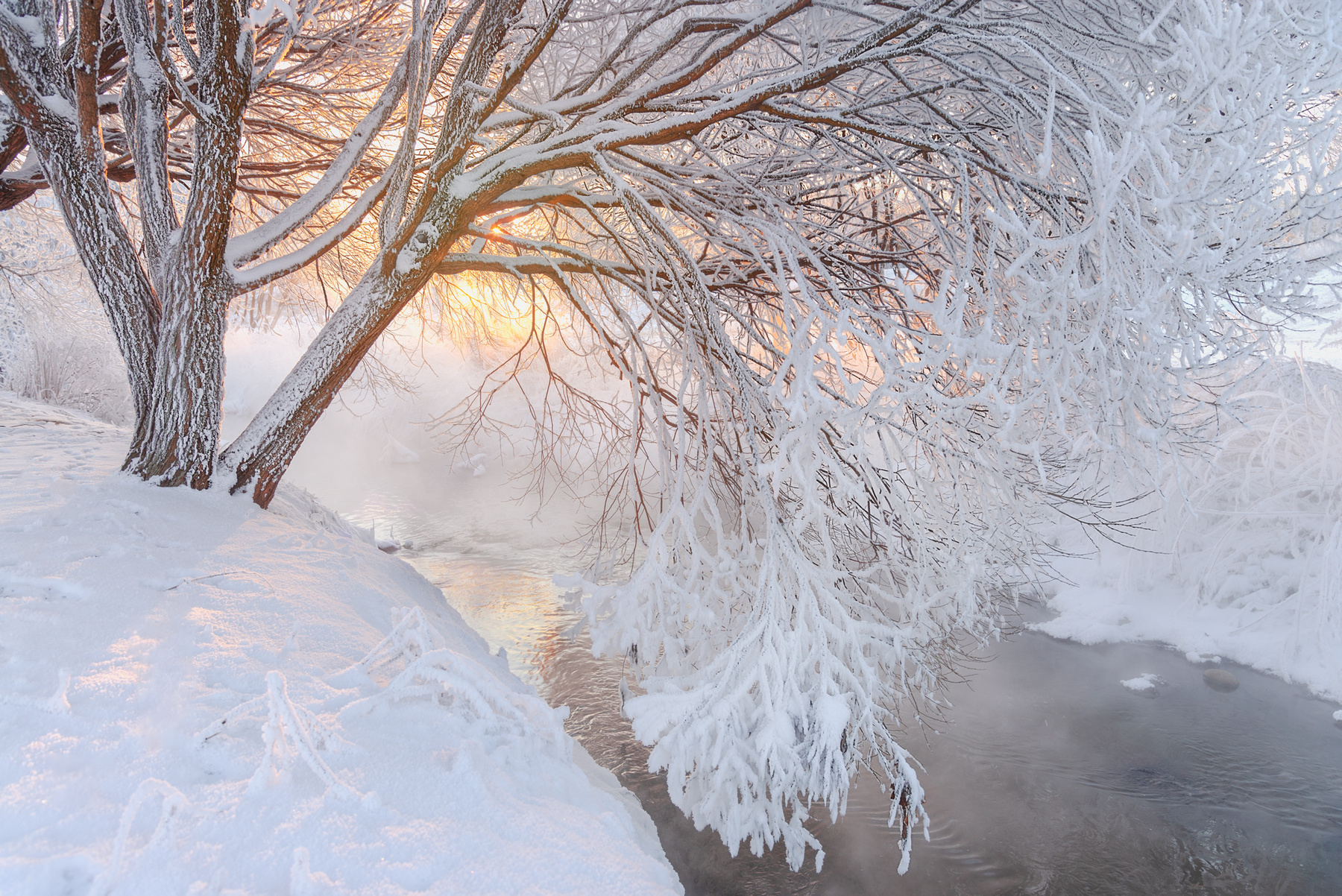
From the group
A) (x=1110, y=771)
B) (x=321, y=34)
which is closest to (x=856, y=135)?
(x=321, y=34)

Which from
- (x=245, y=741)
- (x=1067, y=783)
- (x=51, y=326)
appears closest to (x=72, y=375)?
(x=51, y=326)

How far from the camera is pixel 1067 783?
20.6 feet

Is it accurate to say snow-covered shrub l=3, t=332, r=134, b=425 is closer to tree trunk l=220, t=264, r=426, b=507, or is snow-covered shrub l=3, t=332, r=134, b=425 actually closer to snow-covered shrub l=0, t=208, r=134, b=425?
snow-covered shrub l=0, t=208, r=134, b=425

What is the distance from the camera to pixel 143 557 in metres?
3.43

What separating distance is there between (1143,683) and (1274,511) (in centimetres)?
351

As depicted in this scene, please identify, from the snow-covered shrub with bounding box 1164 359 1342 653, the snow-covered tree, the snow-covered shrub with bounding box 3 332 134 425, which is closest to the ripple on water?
the snow-covered shrub with bounding box 1164 359 1342 653

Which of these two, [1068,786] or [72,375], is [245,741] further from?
[72,375]

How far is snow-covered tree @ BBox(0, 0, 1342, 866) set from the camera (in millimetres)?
2801

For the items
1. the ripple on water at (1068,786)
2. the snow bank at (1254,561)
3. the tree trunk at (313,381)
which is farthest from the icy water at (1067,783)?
the tree trunk at (313,381)

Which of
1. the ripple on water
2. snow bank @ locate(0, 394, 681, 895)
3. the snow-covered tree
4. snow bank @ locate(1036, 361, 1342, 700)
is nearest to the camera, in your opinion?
snow bank @ locate(0, 394, 681, 895)

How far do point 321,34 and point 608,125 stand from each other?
3711 mm

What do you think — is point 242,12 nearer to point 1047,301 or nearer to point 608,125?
point 608,125

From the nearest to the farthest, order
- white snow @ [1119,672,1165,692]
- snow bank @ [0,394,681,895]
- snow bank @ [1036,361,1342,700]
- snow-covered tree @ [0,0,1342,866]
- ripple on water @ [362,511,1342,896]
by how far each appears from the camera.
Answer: snow bank @ [0,394,681,895]
snow-covered tree @ [0,0,1342,866]
ripple on water @ [362,511,1342,896]
white snow @ [1119,672,1165,692]
snow bank @ [1036,361,1342,700]

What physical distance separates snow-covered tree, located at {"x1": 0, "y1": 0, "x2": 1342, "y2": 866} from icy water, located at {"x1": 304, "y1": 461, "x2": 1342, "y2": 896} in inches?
58.6
